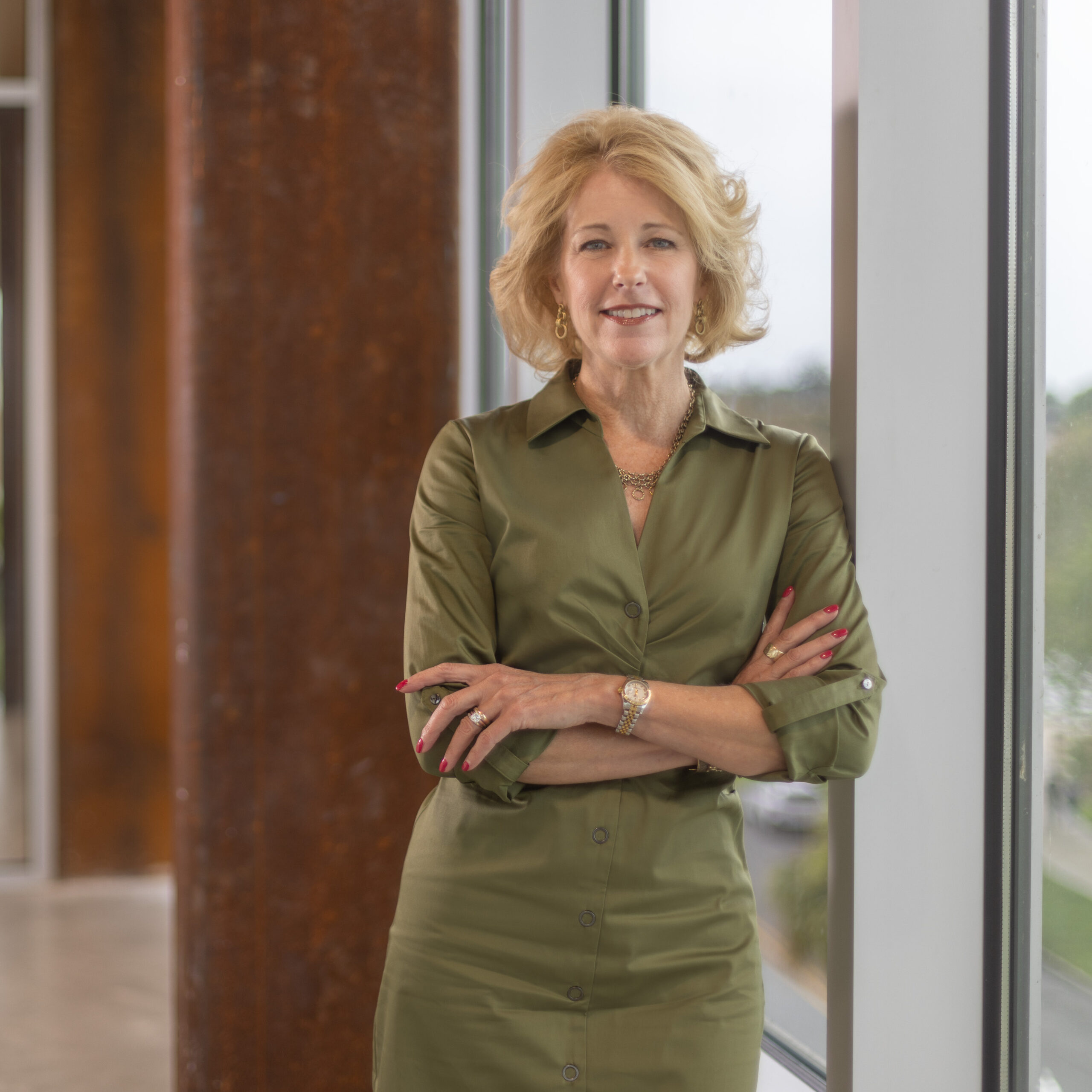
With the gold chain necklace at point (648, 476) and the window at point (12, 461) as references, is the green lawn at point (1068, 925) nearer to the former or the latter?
the gold chain necklace at point (648, 476)

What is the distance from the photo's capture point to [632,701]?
1.49 m

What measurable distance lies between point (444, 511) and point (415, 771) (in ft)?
4.48

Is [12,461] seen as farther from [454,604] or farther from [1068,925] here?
[1068,925]

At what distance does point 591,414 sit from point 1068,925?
0.98m

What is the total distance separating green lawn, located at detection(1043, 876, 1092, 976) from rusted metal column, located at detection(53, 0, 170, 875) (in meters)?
4.47

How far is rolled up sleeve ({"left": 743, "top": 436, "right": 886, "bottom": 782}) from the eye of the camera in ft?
4.82

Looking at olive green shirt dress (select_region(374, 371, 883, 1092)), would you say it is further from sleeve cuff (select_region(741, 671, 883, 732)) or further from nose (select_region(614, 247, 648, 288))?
nose (select_region(614, 247, 648, 288))

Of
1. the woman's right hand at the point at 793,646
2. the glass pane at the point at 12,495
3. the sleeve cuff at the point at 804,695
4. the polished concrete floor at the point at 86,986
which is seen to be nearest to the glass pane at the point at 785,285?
the woman's right hand at the point at 793,646

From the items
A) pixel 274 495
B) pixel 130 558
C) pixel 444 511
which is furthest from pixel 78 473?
pixel 444 511

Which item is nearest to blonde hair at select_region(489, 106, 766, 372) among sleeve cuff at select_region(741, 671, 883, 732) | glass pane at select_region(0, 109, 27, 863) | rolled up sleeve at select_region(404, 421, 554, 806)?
rolled up sleeve at select_region(404, 421, 554, 806)

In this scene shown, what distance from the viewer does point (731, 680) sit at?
1.63 metres

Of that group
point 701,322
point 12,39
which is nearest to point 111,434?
point 12,39

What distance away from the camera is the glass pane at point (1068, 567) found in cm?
146

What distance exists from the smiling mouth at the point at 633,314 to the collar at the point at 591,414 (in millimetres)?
159
